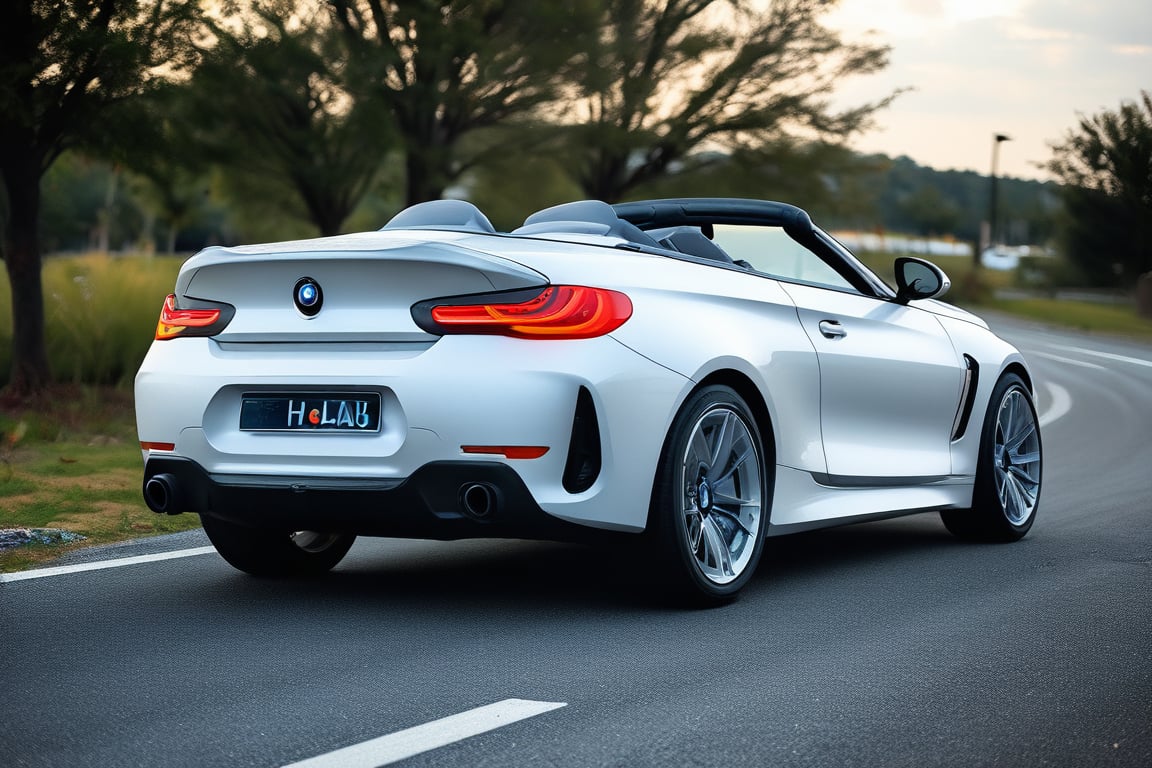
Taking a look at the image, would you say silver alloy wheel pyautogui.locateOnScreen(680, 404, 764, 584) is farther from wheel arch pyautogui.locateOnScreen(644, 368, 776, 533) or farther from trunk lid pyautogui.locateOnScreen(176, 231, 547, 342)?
trunk lid pyautogui.locateOnScreen(176, 231, 547, 342)

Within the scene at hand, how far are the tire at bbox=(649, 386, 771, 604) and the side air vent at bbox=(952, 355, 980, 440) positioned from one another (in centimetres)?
180

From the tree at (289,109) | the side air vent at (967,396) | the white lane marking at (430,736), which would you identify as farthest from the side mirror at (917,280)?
the tree at (289,109)

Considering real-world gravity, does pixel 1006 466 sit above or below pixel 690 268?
below

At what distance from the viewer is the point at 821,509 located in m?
6.21

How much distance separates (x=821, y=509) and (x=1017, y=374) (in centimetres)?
211

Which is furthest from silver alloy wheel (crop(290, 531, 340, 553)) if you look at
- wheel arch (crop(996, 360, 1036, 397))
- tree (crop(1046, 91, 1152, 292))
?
tree (crop(1046, 91, 1152, 292))

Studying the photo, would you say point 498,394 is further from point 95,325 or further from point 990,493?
point 95,325

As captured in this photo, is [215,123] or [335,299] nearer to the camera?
[335,299]

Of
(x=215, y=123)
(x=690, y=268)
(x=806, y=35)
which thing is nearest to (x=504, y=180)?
(x=806, y=35)

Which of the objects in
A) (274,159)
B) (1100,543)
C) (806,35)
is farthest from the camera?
(806,35)

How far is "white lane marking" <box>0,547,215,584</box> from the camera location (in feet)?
19.7

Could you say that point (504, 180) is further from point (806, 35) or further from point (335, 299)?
point (335, 299)

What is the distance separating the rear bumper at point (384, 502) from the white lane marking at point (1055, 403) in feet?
36.4

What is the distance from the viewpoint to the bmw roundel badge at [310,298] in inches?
205
